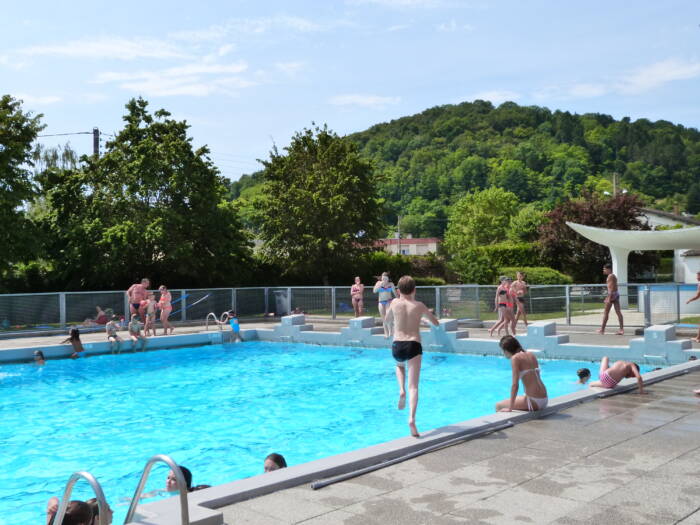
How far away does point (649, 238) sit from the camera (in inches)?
1014

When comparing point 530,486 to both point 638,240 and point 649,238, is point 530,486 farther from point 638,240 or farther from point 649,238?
point 638,240

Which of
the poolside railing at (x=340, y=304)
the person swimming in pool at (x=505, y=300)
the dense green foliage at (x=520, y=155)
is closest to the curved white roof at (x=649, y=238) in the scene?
the poolside railing at (x=340, y=304)

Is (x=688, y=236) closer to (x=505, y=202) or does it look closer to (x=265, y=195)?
(x=265, y=195)

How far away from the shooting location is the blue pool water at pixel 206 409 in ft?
33.5

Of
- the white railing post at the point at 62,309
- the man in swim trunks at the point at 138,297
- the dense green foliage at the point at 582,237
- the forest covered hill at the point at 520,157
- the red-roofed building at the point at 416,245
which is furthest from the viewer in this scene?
the red-roofed building at the point at 416,245

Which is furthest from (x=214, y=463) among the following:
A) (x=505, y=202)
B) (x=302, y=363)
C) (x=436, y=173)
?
(x=436, y=173)

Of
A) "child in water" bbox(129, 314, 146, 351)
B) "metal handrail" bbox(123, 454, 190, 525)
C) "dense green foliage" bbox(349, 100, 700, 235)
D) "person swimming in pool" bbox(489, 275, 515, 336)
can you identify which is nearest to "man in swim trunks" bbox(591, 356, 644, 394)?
"metal handrail" bbox(123, 454, 190, 525)

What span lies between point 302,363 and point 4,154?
15.4 metres

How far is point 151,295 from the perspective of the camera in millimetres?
23422

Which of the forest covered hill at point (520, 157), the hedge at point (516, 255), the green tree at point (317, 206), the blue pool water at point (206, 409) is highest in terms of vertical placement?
the forest covered hill at point (520, 157)

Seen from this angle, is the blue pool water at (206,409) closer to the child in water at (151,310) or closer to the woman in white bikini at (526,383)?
the child in water at (151,310)

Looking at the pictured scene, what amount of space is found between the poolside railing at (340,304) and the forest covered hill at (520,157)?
273 feet

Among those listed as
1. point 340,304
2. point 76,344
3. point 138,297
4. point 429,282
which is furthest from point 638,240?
point 76,344

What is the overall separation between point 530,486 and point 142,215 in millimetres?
26659
